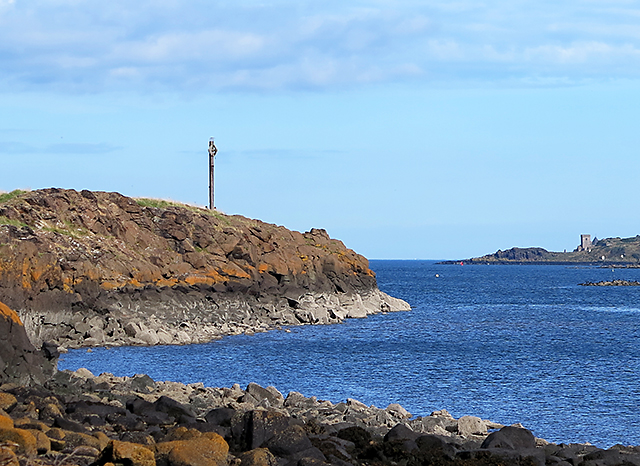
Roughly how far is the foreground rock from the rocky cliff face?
20.6 m

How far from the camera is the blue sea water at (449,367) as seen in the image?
2828 centimetres

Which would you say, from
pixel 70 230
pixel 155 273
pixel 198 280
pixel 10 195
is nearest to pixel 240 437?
pixel 155 273

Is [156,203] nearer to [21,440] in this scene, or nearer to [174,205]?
[174,205]

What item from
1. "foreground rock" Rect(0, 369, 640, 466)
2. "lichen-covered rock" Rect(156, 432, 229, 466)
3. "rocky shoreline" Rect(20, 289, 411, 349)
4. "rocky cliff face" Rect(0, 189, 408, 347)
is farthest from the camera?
"rocky cliff face" Rect(0, 189, 408, 347)

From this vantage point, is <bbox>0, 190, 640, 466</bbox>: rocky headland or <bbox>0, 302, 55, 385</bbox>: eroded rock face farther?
<bbox>0, 302, 55, 385</bbox>: eroded rock face

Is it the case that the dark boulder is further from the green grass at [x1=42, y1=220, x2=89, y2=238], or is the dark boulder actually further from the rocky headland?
the green grass at [x1=42, y1=220, x2=89, y2=238]

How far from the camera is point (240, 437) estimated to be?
16016mm

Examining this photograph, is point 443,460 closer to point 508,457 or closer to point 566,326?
point 508,457

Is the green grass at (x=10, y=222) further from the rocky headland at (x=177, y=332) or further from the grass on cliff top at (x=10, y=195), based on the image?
the grass on cliff top at (x=10, y=195)

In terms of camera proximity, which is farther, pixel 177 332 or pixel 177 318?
pixel 177 318

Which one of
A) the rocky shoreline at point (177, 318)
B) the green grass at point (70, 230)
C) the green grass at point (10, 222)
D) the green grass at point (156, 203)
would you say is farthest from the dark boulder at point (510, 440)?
the green grass at point (156, 203)

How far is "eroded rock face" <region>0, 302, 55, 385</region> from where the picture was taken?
2355cm

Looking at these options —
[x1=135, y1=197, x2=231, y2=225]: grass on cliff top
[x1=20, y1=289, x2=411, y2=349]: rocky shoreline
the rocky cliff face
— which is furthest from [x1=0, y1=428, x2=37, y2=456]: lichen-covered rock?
[x1=135, y1=197, x2=231, y2=225]: grass on cliff top

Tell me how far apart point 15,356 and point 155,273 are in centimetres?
3071
